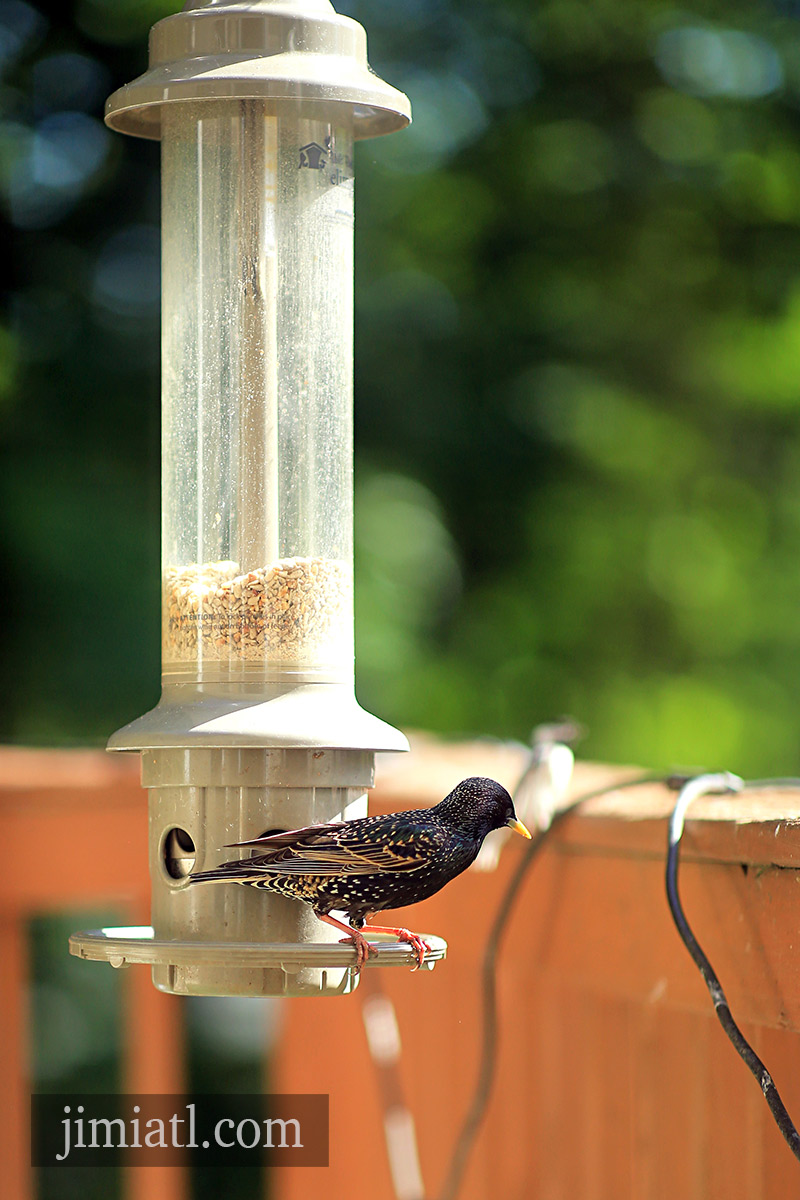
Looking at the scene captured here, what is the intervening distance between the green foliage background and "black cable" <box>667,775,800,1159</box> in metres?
2.81

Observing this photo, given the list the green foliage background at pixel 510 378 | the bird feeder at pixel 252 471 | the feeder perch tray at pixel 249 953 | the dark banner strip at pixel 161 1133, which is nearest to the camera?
the feeder perch tray at pixel 249 953

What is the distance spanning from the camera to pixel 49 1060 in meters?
4.54

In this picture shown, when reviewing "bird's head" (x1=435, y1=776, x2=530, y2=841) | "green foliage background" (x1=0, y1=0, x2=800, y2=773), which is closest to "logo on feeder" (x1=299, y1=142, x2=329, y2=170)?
"bird's head" (x1=435, y1=776, x2=530, y2=841)

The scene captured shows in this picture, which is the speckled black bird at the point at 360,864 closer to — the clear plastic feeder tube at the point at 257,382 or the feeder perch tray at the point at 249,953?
the feeder perch tray at the point at 249,953

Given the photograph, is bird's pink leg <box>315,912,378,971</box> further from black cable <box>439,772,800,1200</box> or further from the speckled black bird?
black cable <box>439,772,800,1200</box>

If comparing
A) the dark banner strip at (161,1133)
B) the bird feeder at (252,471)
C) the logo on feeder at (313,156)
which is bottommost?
the dark banner strip at (161,1133)

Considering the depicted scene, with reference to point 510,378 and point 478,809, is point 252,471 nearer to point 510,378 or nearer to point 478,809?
point 478,809

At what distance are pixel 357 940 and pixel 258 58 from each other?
1.00m

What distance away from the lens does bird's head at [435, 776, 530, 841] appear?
5.17 feet

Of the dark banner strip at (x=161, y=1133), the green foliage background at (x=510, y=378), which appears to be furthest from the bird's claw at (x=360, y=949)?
the green foliage background at (x=510, y=378)

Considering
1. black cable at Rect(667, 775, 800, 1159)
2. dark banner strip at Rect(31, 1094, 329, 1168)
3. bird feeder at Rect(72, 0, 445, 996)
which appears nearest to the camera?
black cable at Rect(667, 775, 800, 1159)

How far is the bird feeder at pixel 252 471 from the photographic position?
164 cm

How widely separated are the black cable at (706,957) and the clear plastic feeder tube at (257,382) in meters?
0.43

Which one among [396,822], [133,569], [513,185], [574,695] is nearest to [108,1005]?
→ [133,569]
